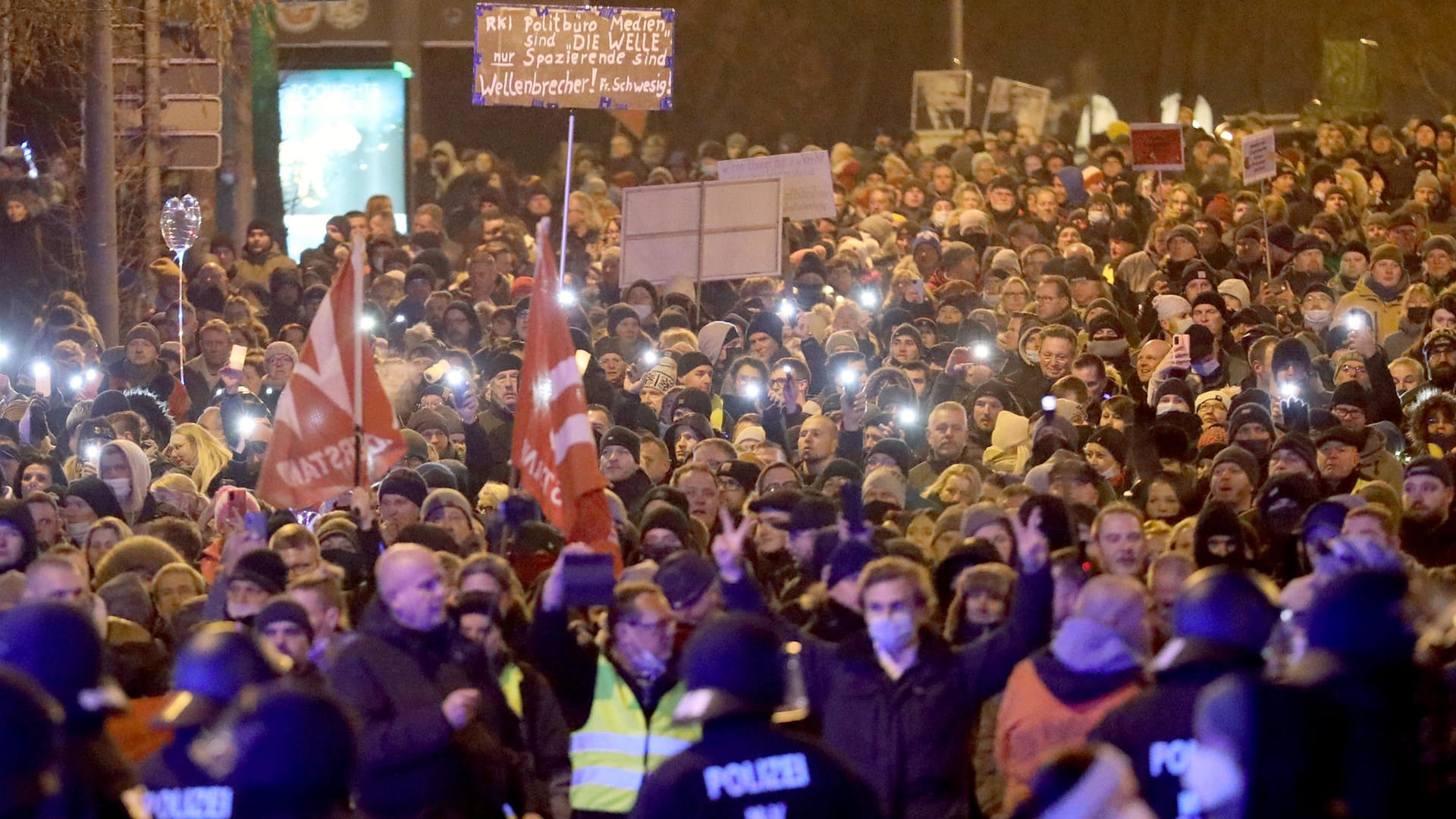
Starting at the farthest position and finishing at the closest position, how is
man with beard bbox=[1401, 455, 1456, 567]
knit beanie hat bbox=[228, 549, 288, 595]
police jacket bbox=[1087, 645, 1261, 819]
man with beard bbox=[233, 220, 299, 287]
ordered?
man with beard bbox=[233, 220, 299, 287] < man with beard bbox=[1401, 455, 1456, 567] < knit beanie hat bbox=[228, 549, 288, 595] < police jacket bbox=[1087, 645, 1261, 819]

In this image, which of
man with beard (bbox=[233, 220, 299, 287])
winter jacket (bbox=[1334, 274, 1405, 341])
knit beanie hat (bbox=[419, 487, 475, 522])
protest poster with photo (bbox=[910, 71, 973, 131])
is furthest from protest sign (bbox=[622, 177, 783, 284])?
protest poster with photo (bbox=[910, 71, 973, 131])

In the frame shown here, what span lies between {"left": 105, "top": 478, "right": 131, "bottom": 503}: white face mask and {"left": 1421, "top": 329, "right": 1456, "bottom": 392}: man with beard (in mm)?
7317

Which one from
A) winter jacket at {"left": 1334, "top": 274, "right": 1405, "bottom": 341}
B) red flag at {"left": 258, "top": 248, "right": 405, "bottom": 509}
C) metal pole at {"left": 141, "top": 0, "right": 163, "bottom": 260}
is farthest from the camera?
metal pole at {"left": 141, "top": 0, "right": 163, "bottom": 260}

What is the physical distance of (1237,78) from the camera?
34.6 metres

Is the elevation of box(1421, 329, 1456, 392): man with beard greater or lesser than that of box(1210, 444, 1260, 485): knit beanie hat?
greater

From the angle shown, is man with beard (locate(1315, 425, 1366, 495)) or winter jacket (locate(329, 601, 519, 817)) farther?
man with beard (locate(1315, 425, 1366, 495))

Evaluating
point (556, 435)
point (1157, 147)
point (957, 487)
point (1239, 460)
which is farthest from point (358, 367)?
point (1157, 147)

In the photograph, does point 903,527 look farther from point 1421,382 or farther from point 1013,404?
point 1421,382

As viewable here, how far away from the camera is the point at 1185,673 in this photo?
6.12 meters

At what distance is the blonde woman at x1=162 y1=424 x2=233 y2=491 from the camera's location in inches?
506

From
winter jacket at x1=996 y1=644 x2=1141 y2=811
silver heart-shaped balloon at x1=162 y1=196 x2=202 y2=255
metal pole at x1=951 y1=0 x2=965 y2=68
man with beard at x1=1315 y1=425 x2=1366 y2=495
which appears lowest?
winter jacket at x1=996 y1=644 x2=1141 y2=811

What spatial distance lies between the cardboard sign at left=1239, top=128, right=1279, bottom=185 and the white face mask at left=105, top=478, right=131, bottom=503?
9.73 m

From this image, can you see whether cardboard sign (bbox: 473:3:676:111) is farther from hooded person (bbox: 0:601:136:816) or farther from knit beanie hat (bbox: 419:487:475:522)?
hooded person (bbox: 0:601:136:816)

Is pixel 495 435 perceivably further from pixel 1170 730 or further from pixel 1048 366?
pixel 1170 730
